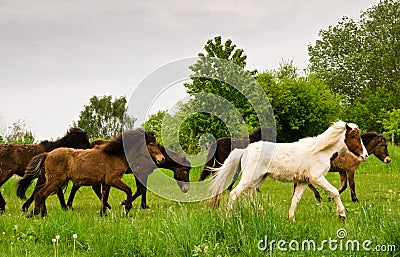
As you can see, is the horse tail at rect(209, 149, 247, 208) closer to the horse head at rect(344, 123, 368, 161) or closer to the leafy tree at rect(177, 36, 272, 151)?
the horse head at rect(344, 123, 368, 161)

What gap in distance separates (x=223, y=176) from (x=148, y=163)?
7.86ft

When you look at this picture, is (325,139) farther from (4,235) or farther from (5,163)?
(5,163)

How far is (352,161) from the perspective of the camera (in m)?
12.0

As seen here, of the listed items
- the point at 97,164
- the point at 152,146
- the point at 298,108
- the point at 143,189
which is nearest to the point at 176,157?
the point at 143,189

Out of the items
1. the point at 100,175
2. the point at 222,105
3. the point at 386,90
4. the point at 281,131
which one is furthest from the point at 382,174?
the point at 386,90

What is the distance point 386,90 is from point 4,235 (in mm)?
49653

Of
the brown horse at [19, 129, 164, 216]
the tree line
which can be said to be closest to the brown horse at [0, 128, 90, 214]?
the brown horse at [19, 129, 164, 216]

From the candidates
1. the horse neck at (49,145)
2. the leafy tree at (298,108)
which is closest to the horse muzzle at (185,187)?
the horse neck at (49,145)

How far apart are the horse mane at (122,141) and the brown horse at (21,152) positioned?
7.26ft

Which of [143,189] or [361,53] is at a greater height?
[361,53]

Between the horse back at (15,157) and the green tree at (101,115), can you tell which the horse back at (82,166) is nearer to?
the horse back at (15,157)

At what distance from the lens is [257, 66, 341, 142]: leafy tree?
Result: 41.5 m

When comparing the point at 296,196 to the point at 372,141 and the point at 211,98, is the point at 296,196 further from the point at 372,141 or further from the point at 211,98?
the point at 211,98

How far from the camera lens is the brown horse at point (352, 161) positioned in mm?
11875
